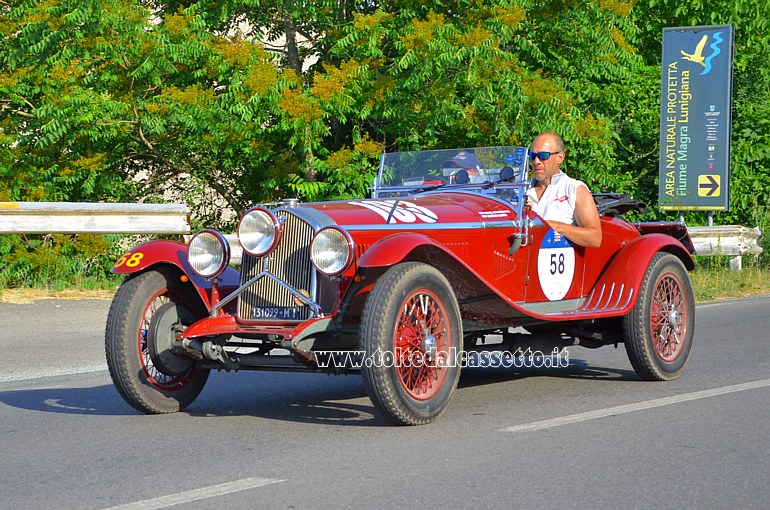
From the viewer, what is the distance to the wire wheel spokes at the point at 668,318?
7.64m

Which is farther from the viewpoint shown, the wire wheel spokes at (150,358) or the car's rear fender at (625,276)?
the car's rear fender at (625,276)

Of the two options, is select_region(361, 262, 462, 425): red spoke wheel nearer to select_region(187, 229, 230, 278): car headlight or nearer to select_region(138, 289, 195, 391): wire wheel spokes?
select_region(187, 229, 230, 278): car headlight

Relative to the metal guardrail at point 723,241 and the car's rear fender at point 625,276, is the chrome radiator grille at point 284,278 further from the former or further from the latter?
the metal guardrail at point 723,241

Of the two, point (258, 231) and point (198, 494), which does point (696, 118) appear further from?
point (198, 494)

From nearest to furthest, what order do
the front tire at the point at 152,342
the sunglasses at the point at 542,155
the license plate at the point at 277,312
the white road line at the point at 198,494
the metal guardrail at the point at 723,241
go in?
the white road line at the point at 198,494, the license plate at the point at 277,312, the front tire at the point at 152,342, the sunglasses at the point at 542,155, the metal guardrail at the point at 723,241

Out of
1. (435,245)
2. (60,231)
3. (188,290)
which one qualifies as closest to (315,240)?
(435,245)

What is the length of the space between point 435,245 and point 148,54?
900cm

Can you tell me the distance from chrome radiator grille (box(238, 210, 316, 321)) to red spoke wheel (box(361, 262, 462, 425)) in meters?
0.58

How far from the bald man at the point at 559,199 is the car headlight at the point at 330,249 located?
1.89 metres

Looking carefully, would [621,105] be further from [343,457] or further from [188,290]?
[343,457]

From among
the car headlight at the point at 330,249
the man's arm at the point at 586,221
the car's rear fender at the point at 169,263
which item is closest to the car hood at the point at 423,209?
the car headlight at the point at 330,249

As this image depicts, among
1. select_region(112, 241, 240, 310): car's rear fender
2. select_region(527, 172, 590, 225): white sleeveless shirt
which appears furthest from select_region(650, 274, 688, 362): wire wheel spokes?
select_region(112, 241, 240, 310): car's rear fender

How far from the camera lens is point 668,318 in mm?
7750

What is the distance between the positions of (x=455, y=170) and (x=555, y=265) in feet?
3.16
